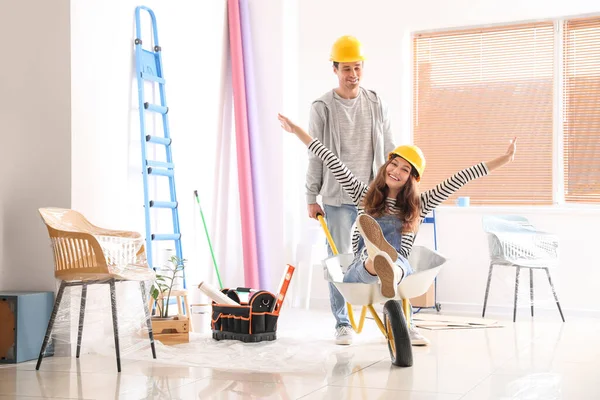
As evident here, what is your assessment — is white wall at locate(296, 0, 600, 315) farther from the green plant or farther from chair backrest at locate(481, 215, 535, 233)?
the green plant

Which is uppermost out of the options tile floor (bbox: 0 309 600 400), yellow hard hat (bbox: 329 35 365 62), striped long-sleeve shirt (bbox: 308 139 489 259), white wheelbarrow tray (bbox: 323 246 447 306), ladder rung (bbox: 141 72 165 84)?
yellow hard hat (bbox: 329 35 365 62)

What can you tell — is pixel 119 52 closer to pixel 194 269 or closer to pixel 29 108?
pixel 29 108

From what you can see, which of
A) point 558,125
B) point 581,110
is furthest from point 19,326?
point 581,110

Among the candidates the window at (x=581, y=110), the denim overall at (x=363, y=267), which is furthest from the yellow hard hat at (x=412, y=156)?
the window at (x=581, y=110)

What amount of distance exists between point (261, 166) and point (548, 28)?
2.51 meters

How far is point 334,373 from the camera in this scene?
3.53m

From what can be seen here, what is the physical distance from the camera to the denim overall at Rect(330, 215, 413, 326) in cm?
369

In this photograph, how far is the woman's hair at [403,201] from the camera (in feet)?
13.5

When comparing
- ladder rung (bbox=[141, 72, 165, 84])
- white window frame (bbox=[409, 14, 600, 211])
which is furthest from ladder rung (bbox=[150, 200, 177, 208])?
white window frame (bbox=[409, 14, 600, 211])

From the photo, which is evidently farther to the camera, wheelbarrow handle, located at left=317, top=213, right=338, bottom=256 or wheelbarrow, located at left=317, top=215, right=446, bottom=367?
wheelbarrow handle, located at left=317, top=213, right=338, bottom=256

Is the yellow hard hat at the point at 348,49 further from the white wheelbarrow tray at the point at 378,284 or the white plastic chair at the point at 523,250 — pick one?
the white plastic chair at the point at 523,250

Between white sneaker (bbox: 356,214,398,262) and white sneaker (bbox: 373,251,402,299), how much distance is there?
7cm

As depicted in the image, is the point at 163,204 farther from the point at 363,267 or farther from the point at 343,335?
the point at 363,267

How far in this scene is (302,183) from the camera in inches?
276
